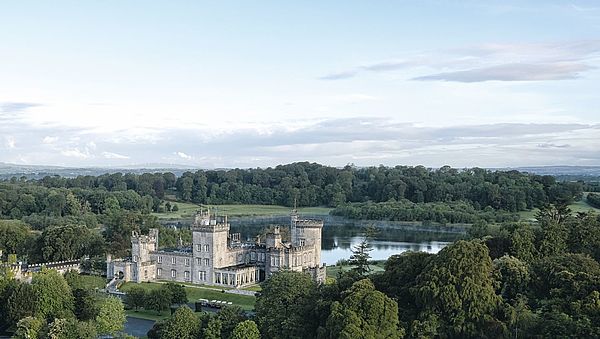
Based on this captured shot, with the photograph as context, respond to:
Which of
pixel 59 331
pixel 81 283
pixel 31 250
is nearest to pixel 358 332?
pixel 59 331

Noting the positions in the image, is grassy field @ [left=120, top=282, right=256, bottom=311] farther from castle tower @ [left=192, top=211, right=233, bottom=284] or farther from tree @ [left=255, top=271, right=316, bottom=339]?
tree @ [left=255, top=271, right=316, bottom=339]

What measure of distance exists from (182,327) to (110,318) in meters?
5.96

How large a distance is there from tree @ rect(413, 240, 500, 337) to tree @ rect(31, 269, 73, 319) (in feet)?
71.8

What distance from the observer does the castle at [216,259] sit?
5791 cm

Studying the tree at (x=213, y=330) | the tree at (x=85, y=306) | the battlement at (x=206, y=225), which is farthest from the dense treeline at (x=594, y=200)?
the tree at (x=213, y=330)

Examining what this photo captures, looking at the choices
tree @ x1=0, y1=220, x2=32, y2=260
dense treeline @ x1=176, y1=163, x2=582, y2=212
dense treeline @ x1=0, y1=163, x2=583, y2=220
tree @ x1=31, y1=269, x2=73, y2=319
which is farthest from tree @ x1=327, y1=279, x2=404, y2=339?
dense treeline @ x1=176, y1=163, x2=582, y2=212

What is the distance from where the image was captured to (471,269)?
34031 mm

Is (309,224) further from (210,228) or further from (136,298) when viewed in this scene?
A: (136,298)

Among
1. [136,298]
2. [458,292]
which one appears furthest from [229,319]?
[136,298]

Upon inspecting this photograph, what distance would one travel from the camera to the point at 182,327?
3566 cm

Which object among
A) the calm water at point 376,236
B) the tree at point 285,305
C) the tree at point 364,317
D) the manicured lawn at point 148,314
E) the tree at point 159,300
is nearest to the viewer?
the tree at point 364,317

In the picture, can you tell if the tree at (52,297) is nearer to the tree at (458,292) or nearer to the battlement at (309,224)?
the tree at (458,292)

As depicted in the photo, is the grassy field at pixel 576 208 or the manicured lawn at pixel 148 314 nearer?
the manicured lawn at pixel 148 314

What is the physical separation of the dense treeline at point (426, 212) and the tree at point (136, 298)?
6750 centimetres
